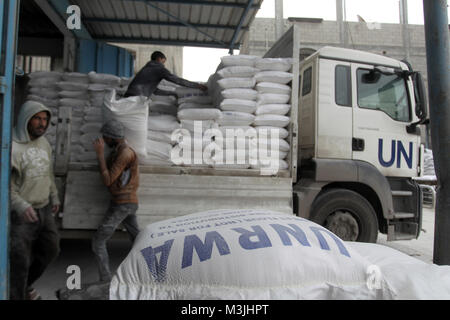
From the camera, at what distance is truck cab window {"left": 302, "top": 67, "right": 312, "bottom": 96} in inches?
150

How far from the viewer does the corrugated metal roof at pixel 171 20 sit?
5609 millimetres

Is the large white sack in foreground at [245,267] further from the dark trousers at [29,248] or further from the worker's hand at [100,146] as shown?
the worker's hand at [100,146]

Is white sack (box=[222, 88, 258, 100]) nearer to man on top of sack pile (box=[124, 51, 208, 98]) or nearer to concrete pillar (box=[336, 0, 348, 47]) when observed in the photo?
man on top of sack pile (box=[124, 51, 208, 98])

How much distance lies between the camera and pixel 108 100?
2988 mm

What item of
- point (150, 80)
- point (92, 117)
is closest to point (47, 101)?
point (92, 117)

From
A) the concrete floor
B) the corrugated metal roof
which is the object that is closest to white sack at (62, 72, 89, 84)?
the concrete floor

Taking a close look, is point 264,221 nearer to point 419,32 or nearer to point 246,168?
point 246,168

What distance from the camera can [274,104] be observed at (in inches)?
132

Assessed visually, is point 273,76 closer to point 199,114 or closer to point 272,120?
point 272,120

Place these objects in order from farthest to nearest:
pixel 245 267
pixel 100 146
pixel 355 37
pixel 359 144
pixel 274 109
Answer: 1. pixel 355 37
2. pixel 359 144
3. pixel 274 109
4. pixel 100 146
5. pixel 245 267

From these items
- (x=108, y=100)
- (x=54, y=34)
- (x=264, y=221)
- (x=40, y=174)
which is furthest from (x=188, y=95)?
(x=54, y=34)

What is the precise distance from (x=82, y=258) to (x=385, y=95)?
406cm

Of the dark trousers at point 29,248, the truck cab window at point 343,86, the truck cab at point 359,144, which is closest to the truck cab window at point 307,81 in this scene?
the truck cab at point 359,144
